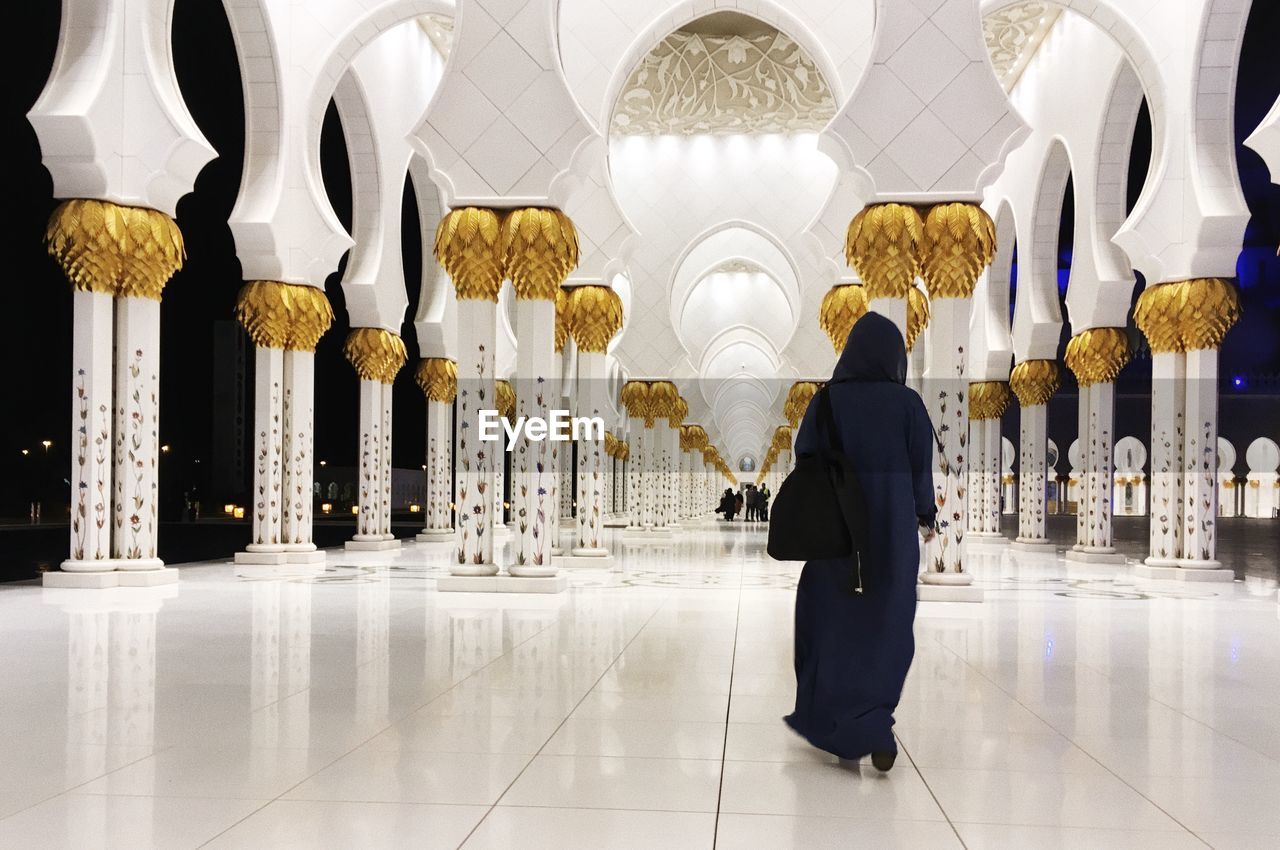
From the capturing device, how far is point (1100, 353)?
12195 millimetres

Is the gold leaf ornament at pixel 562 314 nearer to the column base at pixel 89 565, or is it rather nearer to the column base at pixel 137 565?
the column base at pixel 137 565

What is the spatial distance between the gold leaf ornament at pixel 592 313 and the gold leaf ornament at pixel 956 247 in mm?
4180

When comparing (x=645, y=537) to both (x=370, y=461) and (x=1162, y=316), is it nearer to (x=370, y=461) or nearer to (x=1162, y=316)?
(x=370, y=461)

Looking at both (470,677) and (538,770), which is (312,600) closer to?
(470,677)

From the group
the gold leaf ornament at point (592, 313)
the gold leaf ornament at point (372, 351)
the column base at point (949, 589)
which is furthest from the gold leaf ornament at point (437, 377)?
the column base at point (949, 589)

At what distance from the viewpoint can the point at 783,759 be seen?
121 inches

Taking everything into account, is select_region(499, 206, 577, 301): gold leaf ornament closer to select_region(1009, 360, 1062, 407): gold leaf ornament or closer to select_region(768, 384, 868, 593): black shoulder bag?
select_region(768, 384, 868, 593): black shoulder bag

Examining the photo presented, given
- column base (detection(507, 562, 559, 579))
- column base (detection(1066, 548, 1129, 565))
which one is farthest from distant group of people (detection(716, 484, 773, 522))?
column base (detection(507, 562, 559, 579))

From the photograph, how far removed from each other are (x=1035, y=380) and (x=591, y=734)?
1264 cm

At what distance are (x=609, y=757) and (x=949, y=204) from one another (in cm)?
526

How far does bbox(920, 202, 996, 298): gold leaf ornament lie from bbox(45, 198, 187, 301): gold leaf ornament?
5344mm

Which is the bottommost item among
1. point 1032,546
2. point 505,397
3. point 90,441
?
point 1032,546

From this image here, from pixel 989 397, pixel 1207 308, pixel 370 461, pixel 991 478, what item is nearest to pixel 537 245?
pixel 1207 308

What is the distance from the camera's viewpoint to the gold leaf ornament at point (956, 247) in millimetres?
7211
